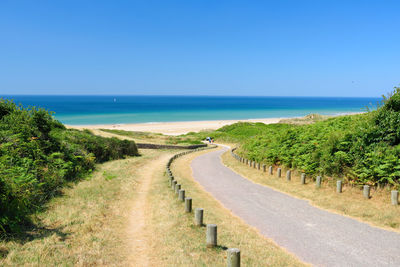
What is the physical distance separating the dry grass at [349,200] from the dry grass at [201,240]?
4258 mm

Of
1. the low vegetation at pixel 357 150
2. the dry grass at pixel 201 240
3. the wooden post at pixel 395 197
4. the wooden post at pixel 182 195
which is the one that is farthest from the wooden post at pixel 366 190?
the wooden post at pixel 182 195

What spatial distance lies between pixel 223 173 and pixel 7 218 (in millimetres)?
15614

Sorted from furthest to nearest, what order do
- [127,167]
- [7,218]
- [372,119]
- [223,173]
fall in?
[127,167] < [223,173] < [372,119] < [7,218]

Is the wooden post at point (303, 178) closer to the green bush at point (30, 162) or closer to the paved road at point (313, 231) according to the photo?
the paved road at point (313, 231)

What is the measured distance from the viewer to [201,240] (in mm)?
9047

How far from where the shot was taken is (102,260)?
7703mm

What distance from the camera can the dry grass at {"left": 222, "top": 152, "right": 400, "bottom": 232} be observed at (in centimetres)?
1053

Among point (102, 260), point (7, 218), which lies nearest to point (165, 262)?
point (102, 260)

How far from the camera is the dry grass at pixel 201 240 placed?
780 centimetres

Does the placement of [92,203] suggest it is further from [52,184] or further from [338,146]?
[338,146]

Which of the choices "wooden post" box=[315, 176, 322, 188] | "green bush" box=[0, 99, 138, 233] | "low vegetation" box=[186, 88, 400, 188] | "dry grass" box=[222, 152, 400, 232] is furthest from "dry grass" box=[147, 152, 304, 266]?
"low vegetation" box=[186, 88, 400, 188]

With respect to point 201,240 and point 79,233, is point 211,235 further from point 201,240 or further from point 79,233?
point 79,233

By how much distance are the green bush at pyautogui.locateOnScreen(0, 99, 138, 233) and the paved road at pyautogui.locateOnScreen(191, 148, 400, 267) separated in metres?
8.08

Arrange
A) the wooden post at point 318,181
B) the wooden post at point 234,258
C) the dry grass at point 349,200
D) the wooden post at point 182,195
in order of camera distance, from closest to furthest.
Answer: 1. the wooden post at point 234,258
2. the dry grass at point 349,200
3. the wooden post at point 182,195
4. the wooden post at point 318,181
